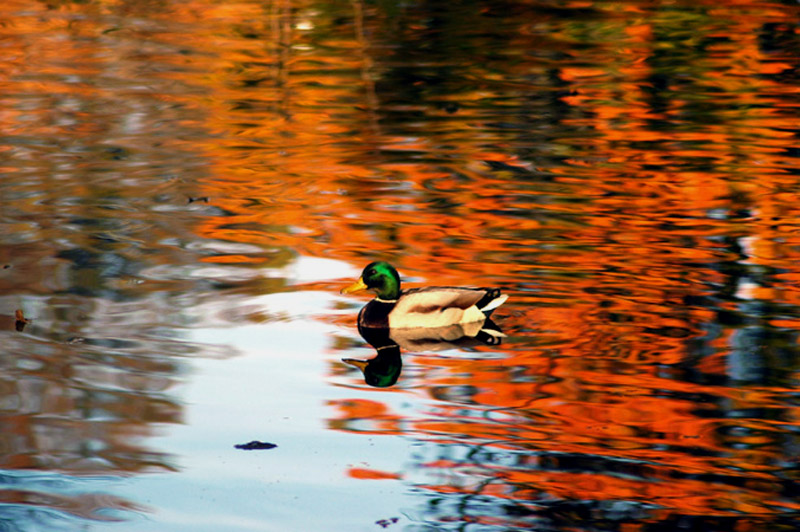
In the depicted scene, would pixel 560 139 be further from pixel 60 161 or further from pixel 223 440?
pixel 223 440

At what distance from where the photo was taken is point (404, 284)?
9672mm

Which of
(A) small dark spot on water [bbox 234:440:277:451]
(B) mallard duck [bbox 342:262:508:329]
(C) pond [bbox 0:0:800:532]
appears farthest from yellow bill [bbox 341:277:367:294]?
(A) small dark spot on water [bbox 234:440:277:451]

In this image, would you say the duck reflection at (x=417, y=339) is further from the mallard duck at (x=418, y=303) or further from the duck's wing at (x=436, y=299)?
the duck's wing at (x=436, y=299)

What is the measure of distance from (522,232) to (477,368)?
314cm

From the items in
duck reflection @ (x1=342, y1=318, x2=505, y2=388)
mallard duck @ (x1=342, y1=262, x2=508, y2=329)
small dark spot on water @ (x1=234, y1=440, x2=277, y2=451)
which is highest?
mallard duck @ (x1=342, y1=262, x2=508, y2=329)

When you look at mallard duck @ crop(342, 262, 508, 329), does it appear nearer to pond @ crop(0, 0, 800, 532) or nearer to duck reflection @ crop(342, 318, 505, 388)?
duck reflection @ crop(342, 318, 505, 388)

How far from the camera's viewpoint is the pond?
633cm

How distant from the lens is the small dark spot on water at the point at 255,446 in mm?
6785

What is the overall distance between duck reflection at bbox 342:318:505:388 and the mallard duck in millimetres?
46

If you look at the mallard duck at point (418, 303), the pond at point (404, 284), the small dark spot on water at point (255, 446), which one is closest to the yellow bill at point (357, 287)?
the mallard duck at point (418, 303)

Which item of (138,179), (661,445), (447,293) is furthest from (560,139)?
(661,445)

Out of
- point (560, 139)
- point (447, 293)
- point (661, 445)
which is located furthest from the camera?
point (560, 139)

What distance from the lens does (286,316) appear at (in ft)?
29.6

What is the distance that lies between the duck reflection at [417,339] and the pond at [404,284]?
4 cm
